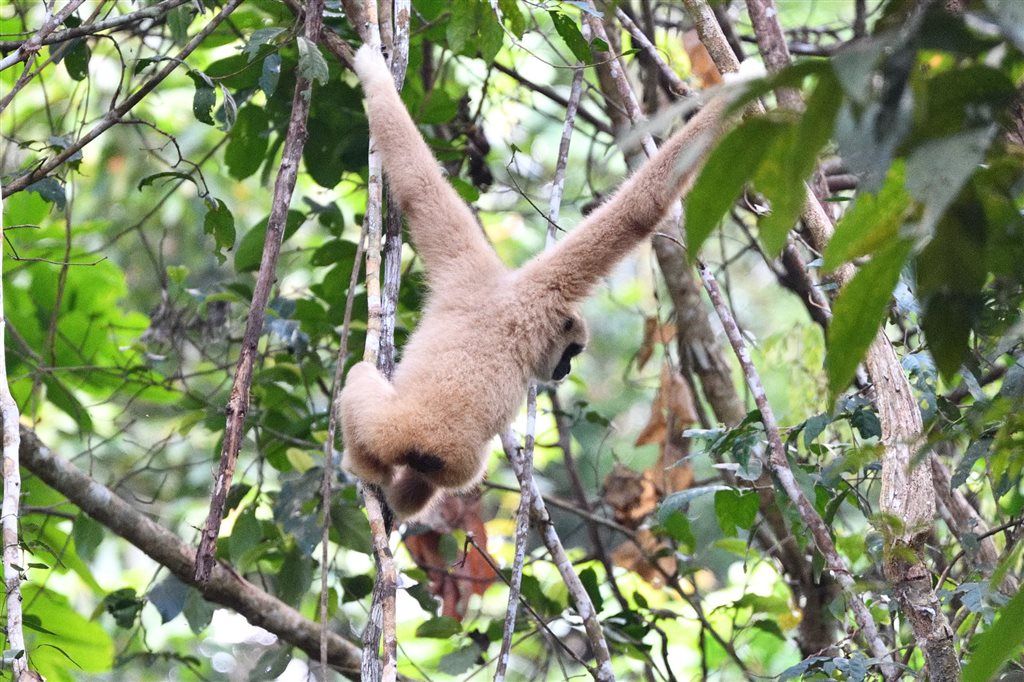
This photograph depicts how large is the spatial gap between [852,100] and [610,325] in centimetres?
1033

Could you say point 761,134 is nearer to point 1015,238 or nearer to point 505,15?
point 1015,238

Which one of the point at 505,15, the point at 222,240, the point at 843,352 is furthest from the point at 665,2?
the point at 843,352

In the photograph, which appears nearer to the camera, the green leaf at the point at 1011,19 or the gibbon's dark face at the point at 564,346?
the green leaf at the point at 1011,19

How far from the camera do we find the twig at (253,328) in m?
2.86

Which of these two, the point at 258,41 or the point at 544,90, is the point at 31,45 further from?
the point at 544,90

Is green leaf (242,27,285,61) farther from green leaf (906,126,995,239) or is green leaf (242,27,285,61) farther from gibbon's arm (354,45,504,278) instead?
green leaf (906,126,995,239)

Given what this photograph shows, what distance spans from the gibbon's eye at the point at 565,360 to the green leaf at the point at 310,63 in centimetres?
139

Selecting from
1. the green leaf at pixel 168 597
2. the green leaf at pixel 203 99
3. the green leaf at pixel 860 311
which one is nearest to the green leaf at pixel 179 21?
the green leaf at pixel 203 99

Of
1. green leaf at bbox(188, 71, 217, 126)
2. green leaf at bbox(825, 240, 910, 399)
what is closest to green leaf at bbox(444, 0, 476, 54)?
green leaf at bbox(188, 71, 217, 126)

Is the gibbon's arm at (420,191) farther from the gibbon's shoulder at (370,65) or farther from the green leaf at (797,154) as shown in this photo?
the green leaf at (797,154)

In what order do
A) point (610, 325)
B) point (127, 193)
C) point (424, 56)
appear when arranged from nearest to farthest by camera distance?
point (424, 56), point (127, 193), point (610, 325)

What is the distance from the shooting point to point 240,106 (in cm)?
531

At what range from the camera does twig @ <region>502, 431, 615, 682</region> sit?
12.6ft

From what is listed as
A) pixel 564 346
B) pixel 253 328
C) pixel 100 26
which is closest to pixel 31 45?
pixel 100 26
